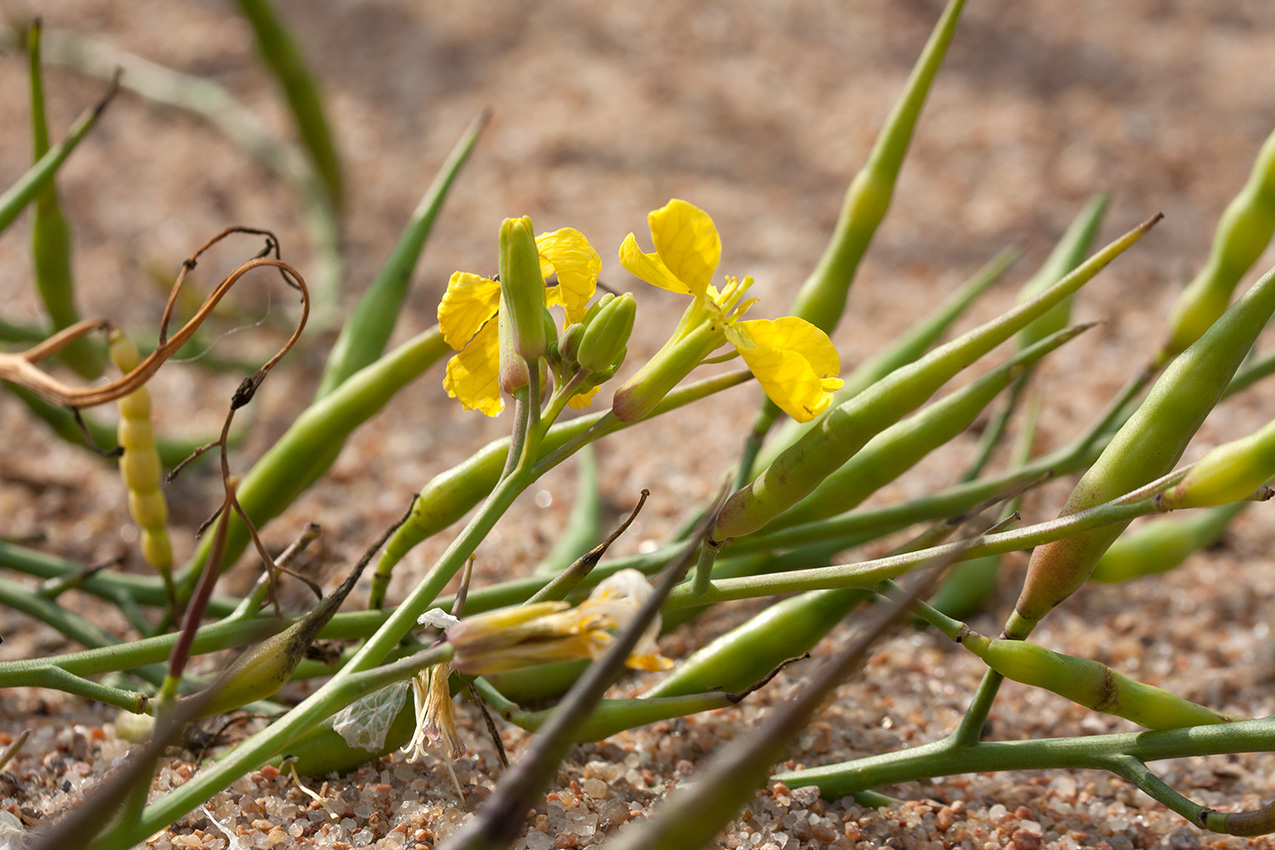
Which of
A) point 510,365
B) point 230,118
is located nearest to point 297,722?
point 510,365

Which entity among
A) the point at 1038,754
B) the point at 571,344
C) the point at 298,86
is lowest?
the point at 1038,754

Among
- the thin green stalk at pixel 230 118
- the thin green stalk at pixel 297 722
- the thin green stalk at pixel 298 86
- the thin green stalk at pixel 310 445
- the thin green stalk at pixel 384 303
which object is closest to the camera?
the thin green stalk at pixel 297 722

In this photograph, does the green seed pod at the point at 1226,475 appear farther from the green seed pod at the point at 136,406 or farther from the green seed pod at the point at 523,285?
the green seed pod at the point at 136,406

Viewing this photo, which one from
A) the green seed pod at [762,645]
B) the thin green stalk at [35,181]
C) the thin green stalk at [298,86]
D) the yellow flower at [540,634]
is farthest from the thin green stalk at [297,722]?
the thin green stalk at [298,86]

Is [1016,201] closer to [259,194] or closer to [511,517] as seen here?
[511,517]

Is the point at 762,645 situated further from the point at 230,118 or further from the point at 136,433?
the point at 230,118

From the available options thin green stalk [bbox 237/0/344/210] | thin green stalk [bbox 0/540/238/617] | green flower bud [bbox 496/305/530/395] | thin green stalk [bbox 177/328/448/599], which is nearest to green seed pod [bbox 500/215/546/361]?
green flower bud [bbox 496/305/530/395]

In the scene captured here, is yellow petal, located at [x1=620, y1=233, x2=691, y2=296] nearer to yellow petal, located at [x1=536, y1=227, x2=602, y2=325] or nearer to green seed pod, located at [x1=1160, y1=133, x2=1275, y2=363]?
yellow petal, located at [x1=536, y1=227, x2=602, y2=325]
